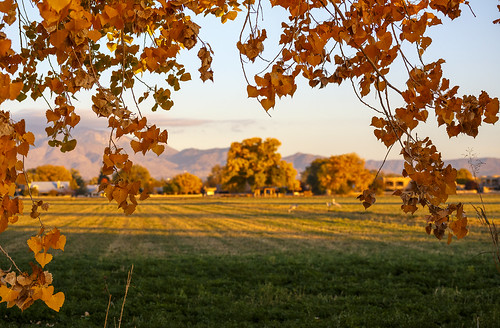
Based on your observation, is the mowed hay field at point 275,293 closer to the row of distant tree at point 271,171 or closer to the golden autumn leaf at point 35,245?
the golden autumn leaf at point 35,245

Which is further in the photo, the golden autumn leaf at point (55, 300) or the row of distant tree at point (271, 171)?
the row of distant tree at point (271, 171)

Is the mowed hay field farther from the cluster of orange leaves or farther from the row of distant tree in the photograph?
the row of distant tree

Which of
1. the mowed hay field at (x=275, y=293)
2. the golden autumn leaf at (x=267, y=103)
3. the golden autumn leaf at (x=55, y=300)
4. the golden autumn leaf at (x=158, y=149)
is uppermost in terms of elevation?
the golden autumn leaf at (x=267, y=103)

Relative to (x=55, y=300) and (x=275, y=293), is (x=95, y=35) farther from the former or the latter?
(x=275, y=293)

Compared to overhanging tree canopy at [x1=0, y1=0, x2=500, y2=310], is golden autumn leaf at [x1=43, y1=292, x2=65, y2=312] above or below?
below

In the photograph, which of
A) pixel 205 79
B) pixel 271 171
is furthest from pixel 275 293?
pixel 271 171

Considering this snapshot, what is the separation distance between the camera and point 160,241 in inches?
851

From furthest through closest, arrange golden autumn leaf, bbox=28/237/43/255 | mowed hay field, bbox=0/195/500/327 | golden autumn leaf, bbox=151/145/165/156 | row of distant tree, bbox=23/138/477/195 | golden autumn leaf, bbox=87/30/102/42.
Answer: row of distant tree, bbox=23/138/477/195, mowed hay field, bbox=0/195/500/327, golden autumn leaf, bbox=151/145/165/156, golden autumn leaf, bbox=28/237/43/255, golden autumn leaf, bbox=87/30/102/42

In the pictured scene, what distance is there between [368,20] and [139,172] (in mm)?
141537

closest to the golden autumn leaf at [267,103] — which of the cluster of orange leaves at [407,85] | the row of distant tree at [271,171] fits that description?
the cluster of orange leaves at [407,85]

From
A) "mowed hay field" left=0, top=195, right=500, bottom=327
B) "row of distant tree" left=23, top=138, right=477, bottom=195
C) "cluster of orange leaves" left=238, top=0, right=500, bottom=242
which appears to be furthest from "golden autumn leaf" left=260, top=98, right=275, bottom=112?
"row of distant tree" left=23, top=138, right=477, bottom=195

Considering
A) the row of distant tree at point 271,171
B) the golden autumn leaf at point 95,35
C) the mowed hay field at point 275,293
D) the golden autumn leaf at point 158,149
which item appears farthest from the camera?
the row of distant tree at point 271,171

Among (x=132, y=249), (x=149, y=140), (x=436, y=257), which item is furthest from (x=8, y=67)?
(x=132, y=249)

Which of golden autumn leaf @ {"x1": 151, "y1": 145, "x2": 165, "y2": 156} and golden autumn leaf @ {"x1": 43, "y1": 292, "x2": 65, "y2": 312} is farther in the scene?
golden autumn leaf @ {"x1": 151, "y1": 145, "x2": 165, "y2": 156}
